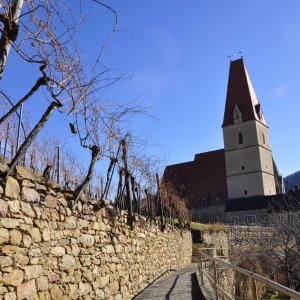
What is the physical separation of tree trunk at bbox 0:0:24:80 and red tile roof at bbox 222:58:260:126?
2403 inches

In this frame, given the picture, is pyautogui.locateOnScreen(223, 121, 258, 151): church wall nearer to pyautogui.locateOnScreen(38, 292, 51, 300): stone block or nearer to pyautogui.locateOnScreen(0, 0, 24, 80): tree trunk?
pyautogui.locateOnScreen(38, 292, 51, 300): stone block

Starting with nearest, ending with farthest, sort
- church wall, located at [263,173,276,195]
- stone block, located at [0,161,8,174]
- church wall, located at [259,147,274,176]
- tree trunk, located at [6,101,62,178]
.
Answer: stone block, located at [0,161,8,174], tree trunk, located at [6,101,62,178], church wall, located at [263,173,276,195], church wall, located at [259,147,274,176]

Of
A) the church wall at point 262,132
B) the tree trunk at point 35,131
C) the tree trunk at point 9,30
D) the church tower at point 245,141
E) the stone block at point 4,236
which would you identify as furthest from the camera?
the church wall at point 262,132

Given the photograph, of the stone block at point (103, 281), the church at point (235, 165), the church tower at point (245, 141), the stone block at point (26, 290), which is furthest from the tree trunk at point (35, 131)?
the church tower at point (245, 141)

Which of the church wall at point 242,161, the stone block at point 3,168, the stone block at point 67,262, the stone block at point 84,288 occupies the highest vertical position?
the church wall at point 242,161

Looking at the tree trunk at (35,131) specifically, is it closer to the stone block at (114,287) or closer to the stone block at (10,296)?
the stone block at (10,296)

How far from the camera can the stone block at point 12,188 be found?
4566 millimetres

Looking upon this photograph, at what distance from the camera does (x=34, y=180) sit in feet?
17.1

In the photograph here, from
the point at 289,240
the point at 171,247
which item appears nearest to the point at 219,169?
the point at 289,240

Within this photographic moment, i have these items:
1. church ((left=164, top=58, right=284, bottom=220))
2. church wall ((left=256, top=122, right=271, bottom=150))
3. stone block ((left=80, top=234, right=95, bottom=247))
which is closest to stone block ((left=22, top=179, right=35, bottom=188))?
stone block ((left=80, top=234, right=95, bottom=247))

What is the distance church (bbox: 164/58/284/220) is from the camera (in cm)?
5991

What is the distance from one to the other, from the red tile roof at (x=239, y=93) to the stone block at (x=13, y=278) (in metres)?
60.9

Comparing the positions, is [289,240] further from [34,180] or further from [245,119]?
[245,119]

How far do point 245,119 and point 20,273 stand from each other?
6094 cm
